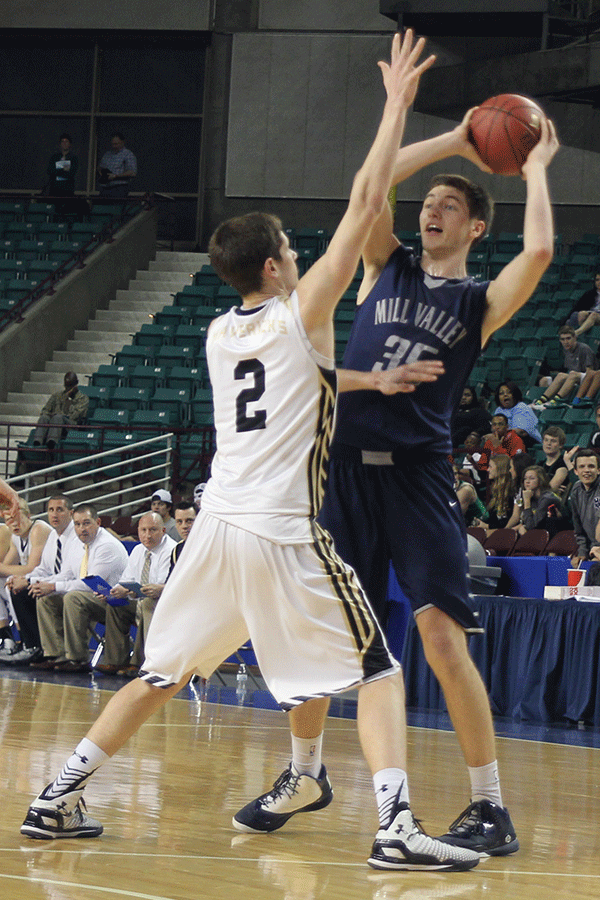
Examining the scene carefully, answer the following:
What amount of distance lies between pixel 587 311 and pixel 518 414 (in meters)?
2.61

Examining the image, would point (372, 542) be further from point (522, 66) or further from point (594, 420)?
point (522, 66)

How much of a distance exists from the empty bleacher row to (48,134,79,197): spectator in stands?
305 millimetres

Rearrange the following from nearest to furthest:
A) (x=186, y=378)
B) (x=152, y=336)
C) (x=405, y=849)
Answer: (x=405, y=849) → (x=186, y=378) → (x=152, y=336)

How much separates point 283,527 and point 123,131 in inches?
810

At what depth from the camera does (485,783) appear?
3.52m

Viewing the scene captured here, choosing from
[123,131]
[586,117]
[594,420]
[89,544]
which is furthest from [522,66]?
[89,544]

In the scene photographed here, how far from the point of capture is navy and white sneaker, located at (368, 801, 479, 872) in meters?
3.08

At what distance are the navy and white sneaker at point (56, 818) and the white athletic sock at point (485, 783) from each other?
1084 mm

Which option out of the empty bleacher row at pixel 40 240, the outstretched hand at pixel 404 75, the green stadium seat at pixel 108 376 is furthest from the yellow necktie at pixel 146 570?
the empty bleacher row at pixel 40 240

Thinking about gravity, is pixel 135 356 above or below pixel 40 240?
below

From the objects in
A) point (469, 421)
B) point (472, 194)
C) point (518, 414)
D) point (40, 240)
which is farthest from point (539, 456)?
point (40, 240)

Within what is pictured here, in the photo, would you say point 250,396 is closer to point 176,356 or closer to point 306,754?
point 306,754

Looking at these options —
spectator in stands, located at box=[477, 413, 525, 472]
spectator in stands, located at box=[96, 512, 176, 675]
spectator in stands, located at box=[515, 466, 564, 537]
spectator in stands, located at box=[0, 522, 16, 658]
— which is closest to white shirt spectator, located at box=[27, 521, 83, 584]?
spectator in stands, located at box=[0, 522, 16, 658]

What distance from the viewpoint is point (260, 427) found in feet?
10.6
